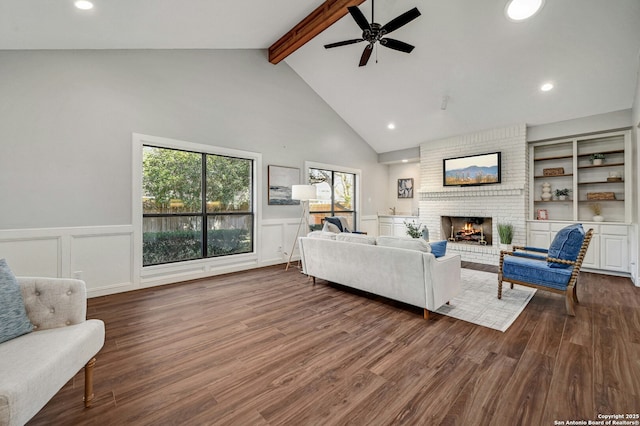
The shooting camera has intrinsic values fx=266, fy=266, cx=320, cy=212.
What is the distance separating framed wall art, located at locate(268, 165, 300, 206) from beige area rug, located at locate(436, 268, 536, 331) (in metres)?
3.54

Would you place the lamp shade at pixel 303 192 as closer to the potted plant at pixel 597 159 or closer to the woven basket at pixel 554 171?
the woven basket at pixel 554 171

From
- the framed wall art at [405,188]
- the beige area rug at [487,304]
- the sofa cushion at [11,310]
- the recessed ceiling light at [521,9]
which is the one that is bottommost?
the beige area rug at [487,304]

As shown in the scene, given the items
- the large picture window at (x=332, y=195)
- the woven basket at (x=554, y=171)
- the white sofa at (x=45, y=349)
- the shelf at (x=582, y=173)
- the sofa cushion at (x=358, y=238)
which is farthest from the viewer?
the large picture window at (x=332, y=195)

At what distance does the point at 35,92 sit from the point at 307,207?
4288 mm

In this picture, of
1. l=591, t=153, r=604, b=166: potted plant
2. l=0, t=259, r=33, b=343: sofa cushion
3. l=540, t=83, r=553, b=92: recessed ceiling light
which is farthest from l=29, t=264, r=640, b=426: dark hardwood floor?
l=540, t=83, r=553, b=92: recessed ceiling light

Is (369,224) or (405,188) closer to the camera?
(369,224)

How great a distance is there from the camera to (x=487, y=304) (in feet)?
10.6

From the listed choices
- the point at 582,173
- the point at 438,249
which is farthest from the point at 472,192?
the point at 438,249

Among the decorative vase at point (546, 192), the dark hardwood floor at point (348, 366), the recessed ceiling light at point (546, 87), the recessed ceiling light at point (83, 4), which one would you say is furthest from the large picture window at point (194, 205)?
the decorative vase at point (546, 192)

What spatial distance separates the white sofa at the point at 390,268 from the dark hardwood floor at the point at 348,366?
0.24m

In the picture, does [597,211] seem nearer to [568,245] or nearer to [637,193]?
[637,193]

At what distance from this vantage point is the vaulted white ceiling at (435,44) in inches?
117

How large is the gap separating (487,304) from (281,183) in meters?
4.02

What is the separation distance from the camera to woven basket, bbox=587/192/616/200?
4.74 m
